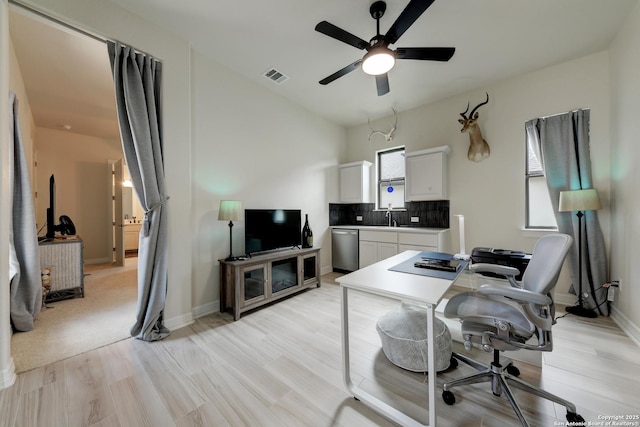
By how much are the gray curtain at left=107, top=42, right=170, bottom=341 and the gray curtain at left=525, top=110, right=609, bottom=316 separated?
14.8 ft

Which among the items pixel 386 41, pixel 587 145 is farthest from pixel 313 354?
pixel 587 145

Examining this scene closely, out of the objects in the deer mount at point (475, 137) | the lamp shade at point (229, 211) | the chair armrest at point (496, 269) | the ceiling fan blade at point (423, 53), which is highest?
the ceiling fan blade at point (423, 53)

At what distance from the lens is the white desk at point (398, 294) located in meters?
1.20

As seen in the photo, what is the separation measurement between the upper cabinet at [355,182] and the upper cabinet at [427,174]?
34.0 inches

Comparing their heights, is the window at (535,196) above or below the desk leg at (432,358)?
above

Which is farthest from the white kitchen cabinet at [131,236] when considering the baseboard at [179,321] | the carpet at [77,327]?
the baseboard at [179,321]

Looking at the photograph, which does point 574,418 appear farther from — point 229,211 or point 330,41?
point 330,41

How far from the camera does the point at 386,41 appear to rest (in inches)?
76.5

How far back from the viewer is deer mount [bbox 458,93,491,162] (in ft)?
11.3

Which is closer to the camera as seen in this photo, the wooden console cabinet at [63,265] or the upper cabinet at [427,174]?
the wooden console cabinet at [63,265]

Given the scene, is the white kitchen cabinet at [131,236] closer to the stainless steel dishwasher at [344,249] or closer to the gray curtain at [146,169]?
the gray curtain at [146,169]

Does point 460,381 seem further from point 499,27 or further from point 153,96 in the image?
point 153,96

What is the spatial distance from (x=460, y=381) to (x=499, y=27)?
3168mm

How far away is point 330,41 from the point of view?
2.52 m
